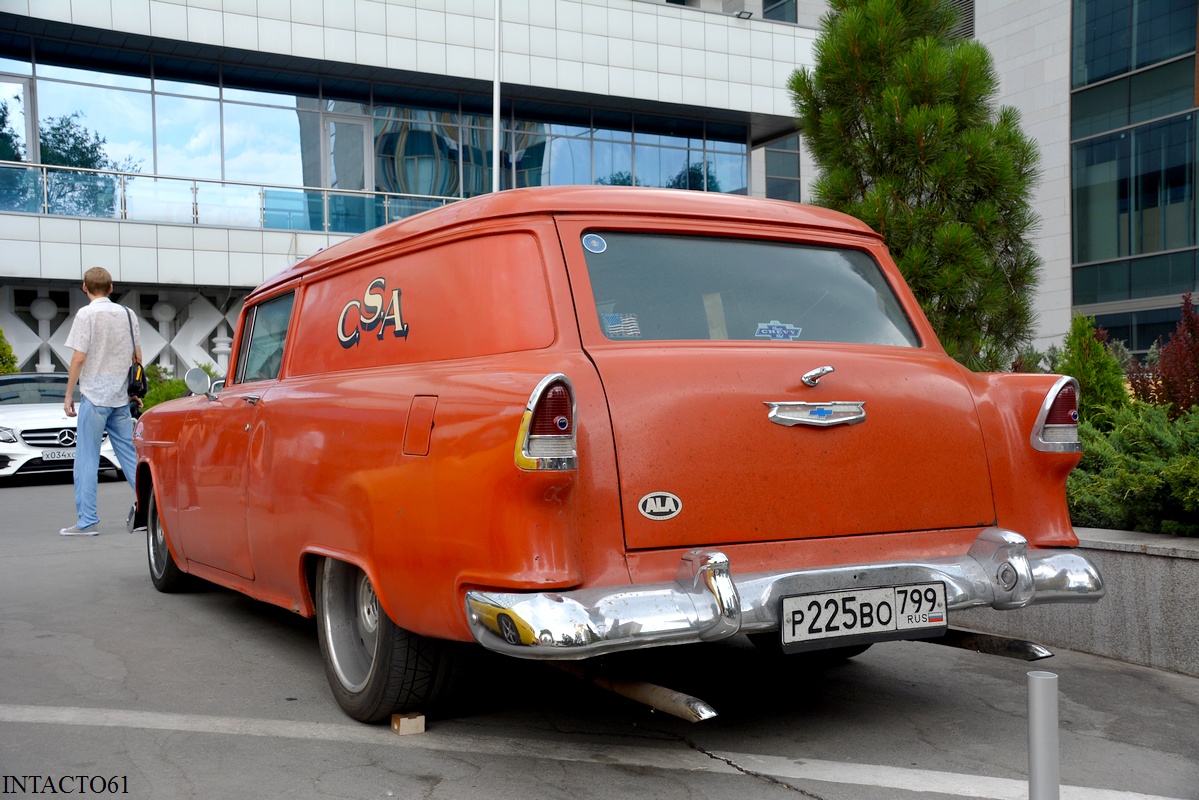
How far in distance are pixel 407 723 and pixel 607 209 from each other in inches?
75.8

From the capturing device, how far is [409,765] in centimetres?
372

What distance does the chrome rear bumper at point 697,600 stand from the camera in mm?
3168

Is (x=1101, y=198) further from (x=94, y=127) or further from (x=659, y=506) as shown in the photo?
(x=659, y=506)

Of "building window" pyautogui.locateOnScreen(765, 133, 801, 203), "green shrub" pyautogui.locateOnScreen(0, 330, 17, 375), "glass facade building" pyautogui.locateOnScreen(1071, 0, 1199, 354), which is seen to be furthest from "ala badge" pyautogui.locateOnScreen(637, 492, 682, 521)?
"building window" pyautogui.locateOnScreen(765, 133, 801, 203)

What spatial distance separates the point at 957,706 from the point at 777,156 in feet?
107

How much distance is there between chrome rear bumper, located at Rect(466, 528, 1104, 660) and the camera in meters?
3.17

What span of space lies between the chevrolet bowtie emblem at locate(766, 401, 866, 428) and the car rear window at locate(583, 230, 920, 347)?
384 mm

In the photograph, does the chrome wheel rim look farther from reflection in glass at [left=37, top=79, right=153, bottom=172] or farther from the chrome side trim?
reflection in glass at [left=37, top=79, right=153, bottom=172]

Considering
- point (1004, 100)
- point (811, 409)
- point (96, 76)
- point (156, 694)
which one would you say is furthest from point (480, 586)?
point (1004, 100)

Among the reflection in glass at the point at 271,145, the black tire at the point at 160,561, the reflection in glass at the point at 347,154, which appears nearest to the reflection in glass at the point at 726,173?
the reflection in glass at the point at 347,154

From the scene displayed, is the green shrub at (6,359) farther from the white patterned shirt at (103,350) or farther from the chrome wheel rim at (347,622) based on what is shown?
the chrome wheel rim at (347,622)

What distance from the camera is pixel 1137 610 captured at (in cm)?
512

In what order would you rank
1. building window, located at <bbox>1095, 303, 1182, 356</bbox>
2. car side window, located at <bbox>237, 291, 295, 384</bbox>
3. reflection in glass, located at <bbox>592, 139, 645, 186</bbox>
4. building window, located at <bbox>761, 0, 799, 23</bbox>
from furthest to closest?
building window, located at <bbox>761, 0, 799, 23</bbox>, reflection in glass, located at <bbox>592, 139, 645, 186</bbox>, building window, located at <bbox>1095, 303, 1182, 356</bbox>, car side window, located at <bbox>237, 291, 295, 384</bbox>

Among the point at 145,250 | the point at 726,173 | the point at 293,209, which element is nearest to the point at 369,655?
the point at 145,250
